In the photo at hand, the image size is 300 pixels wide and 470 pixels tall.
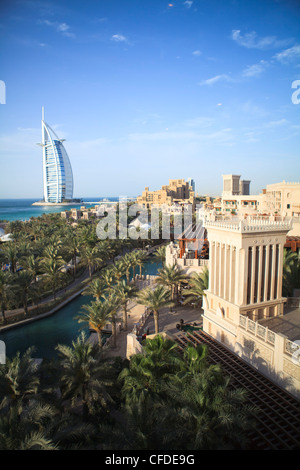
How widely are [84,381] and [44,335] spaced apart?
8.85 meters

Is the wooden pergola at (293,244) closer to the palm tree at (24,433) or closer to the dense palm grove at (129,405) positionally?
the dense palm grove at (129,405)

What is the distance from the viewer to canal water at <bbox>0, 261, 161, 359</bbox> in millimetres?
15094

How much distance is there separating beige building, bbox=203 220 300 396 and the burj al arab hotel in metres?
128

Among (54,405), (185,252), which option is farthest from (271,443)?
(185,252)

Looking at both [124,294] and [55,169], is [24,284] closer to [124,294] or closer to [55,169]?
[124,294]

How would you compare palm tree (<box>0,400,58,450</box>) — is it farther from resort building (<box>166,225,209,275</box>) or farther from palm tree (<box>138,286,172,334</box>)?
resort building (<box>166,225,209,275</box>)

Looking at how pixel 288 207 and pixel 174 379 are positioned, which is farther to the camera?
pixel 288 207

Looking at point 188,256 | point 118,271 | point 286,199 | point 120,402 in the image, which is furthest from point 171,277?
point 286,199

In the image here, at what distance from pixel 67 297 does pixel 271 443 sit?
59.2 ft

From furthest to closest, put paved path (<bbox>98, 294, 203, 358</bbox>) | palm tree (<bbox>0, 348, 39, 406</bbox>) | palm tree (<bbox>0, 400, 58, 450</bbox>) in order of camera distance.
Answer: paved path (<bbox>98, 294, 203, 358</bbox>)
palm tree (<bbox>0, 348, 39, 406</bbox>)
palm tree (<bbox>0, 400, 58, 450</bbox>)

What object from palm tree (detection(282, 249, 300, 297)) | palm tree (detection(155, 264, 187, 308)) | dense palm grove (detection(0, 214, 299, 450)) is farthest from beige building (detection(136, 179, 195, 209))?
dense palm grove (detection(0, 214, 299, 450))
